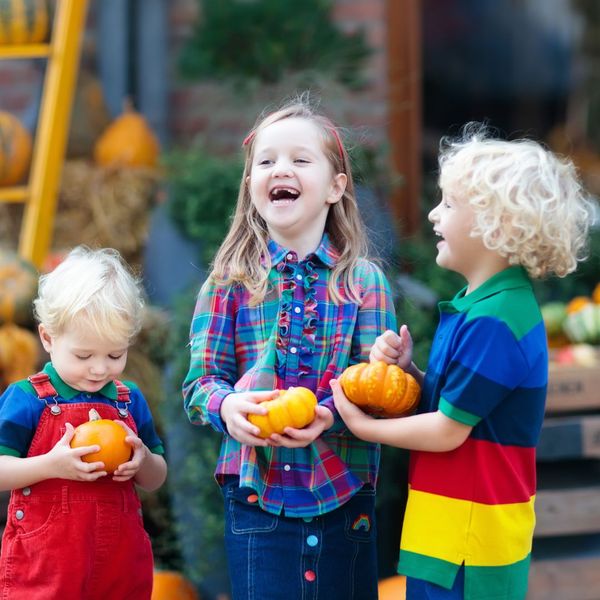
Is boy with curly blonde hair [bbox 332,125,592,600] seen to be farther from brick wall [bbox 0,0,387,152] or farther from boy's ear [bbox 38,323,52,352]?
brick wall [bbox 0,0,387,152]

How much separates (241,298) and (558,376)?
1793mm

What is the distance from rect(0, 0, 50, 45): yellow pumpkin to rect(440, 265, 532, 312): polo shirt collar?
141 inches

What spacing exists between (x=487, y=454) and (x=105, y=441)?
2.70ft

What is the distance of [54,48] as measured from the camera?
508 cm

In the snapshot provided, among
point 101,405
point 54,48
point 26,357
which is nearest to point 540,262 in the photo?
point 101,405

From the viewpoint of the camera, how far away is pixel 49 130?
497 cm

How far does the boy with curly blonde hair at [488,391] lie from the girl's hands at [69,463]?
1.84ft

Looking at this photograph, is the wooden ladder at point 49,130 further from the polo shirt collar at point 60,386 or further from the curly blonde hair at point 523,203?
the curly blonde hair at point 523,203

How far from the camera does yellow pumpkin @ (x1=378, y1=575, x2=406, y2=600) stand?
3.12 meters

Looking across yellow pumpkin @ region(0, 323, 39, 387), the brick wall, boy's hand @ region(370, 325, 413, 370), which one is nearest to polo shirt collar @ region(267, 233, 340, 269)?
boy's hand @ region(370, 325, 413, 370)

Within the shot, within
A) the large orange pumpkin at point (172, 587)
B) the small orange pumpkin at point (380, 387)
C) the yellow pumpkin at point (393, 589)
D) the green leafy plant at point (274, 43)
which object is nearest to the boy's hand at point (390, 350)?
the small orange pumpkin at point (380, 387)

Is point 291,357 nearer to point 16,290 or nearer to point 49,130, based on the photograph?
point 16,290

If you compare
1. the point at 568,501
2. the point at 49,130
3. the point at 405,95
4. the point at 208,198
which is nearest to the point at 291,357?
the point at 568,501

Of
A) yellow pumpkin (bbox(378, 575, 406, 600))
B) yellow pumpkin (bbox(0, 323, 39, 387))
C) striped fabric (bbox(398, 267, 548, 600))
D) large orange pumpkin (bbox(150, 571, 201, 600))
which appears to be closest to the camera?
striped fabric (bbox(398, 267, 548, 600))
